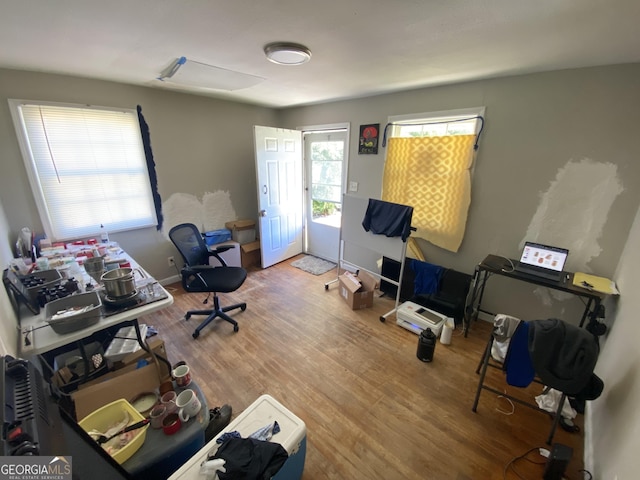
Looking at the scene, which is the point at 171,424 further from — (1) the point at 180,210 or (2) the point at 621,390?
(1) the point at 180,210

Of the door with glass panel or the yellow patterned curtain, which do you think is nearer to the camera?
the yellow patterned curtain

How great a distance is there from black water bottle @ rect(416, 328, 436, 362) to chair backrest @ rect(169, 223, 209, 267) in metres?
2.28

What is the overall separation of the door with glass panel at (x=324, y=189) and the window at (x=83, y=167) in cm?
221

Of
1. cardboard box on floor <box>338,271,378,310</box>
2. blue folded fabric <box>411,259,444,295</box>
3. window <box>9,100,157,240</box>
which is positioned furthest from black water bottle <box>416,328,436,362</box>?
window <box>9,100,157,240</box>

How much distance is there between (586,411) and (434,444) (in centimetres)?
116

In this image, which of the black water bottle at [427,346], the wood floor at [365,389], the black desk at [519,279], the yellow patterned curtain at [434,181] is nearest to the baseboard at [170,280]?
the wood floor at [365,389]

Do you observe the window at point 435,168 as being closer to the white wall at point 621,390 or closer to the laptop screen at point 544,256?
the laptop screen at point 544,256

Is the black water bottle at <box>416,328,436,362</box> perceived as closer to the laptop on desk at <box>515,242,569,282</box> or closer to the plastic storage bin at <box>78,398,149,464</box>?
the laptop on desk at <box>515,242,569,282</box>

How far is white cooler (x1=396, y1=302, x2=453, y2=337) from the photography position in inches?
97.4

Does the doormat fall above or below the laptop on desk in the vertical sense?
below

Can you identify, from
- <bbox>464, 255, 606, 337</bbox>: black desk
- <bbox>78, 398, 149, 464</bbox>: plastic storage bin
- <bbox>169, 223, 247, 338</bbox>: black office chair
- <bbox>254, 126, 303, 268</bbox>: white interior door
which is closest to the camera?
<bbox>78, 398, 149, 464</bbox>: plastic storage bin

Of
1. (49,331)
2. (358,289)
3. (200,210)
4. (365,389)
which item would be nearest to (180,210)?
(200,210)

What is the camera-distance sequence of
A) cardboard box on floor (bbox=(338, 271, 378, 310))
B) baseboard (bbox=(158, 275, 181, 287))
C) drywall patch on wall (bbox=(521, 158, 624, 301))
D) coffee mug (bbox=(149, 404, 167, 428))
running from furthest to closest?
baseboard (bbox=(158, 275, 181, 287)), cardboard box on floor (bbox=(338, 271, 378, 310)), drywall patch on wall (bbox=(521, 158, 624, 301)), coffee mug (bbox=(149, 404, 167, 428))

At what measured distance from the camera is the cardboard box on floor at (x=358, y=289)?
293 centimetres
